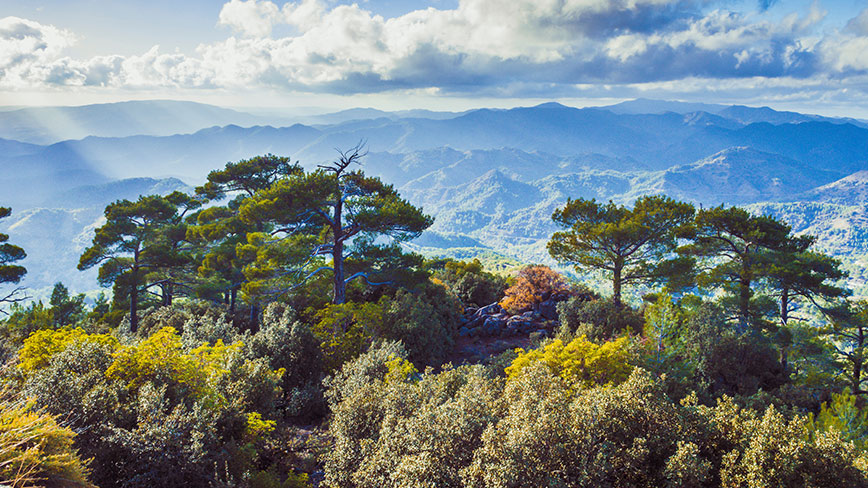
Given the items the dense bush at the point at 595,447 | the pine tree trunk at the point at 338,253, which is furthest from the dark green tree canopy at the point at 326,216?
the dense bush at the point at 595,447

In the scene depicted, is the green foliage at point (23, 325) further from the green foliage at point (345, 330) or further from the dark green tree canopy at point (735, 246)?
the dark green tree canopy at point (735, 246)

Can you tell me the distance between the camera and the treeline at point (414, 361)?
237 inches

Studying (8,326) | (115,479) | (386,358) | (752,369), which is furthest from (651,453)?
(8,326)

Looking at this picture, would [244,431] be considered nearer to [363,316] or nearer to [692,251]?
[363,316]

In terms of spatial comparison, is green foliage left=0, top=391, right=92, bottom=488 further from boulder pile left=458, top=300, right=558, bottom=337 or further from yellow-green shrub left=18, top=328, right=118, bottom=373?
boulder pile left=458, top=300, right=558, bottom=337

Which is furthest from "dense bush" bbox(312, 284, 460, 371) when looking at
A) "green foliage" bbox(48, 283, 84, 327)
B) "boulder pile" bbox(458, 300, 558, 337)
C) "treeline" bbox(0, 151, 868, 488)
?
"green foliage" bbox(48, 283, 84, 327)

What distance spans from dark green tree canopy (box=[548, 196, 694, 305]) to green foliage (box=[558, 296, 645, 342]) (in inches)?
60.0

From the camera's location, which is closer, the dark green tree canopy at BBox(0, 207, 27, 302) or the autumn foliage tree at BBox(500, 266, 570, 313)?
the dark green tree canopy at BBox(0, 207, 27, 302)

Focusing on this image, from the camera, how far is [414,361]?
1614 centimetres

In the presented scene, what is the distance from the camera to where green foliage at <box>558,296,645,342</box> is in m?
19.9

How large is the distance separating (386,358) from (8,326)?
2143cm

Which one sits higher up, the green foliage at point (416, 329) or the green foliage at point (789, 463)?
the green foliage at point (789, 463)

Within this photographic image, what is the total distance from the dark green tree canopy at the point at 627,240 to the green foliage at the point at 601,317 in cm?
152

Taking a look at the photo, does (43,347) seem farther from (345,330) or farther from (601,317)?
(601,317)
